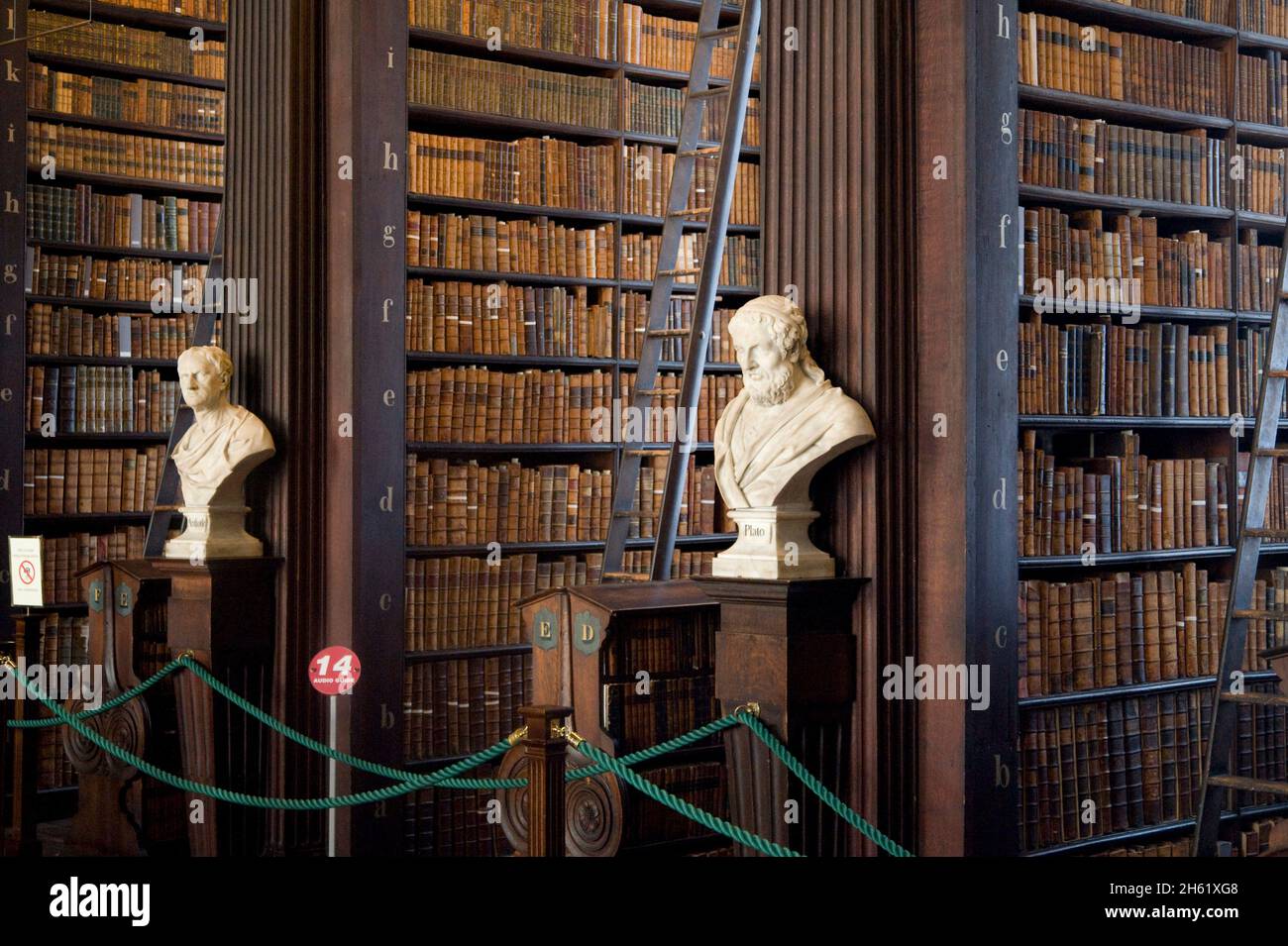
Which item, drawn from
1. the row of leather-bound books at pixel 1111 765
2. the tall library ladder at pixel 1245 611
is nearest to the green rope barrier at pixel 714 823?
the row of leather-bound books at pixel 1111 765

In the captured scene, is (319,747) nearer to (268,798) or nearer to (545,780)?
(268,798)

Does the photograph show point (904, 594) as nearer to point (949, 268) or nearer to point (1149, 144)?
point (949, 268)

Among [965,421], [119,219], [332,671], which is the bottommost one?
[332,671]

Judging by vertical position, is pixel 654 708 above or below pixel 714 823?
above

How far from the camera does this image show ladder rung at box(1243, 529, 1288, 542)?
4277mm

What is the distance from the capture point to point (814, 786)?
133 inches

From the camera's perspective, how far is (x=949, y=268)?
355cm

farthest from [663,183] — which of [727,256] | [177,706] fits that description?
[177,706]

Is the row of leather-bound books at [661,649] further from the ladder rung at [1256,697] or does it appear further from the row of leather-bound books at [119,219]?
the row of leather-bound books at [119,219]

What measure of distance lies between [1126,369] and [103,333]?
4.46 m

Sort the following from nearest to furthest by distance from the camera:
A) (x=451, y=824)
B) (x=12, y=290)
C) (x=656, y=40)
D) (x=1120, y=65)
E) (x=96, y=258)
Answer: (x=1120, y=65) < (x=451, y=824) < (x=656, y=40) < (x=12, y=290) < (x=96, y=258)

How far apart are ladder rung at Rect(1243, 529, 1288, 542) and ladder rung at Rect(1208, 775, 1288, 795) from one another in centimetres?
66

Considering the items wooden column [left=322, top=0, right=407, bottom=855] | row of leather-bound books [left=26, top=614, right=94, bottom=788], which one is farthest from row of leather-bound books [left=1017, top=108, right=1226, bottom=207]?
row of leather-bound books [left=26, top=614, right=94, bottom=788]
